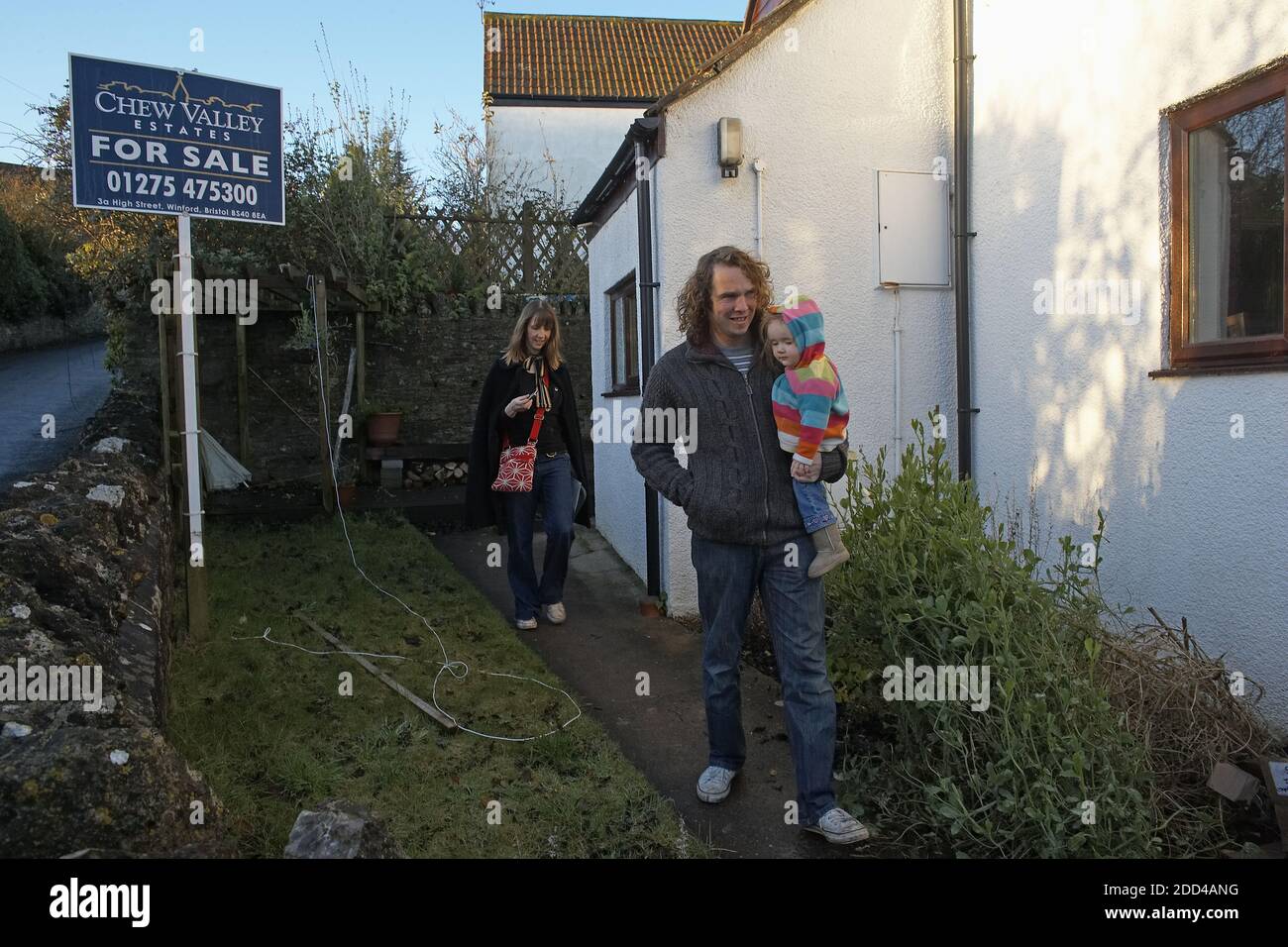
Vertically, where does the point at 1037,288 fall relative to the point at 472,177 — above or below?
below

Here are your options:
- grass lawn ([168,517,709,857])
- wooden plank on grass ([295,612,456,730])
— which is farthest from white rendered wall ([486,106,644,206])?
wooden plank on grass ([295,612,456,730])

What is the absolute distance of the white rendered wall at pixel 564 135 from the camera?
1855 centimetres

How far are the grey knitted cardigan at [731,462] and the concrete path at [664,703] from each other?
3.49 feet

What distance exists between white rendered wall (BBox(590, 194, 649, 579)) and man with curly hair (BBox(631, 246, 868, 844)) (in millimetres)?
2906

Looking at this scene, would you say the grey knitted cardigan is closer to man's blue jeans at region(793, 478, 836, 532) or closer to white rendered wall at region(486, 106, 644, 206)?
man's blue jeans at region(793, 478, 836, 532)

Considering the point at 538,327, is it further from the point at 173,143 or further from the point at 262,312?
the point at 262,312

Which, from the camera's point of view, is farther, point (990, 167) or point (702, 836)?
point (990, 167)

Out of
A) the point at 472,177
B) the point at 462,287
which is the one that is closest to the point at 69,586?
the point at 462,287

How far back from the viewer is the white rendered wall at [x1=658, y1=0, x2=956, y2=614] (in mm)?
5984

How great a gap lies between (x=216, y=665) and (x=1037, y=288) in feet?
16.3

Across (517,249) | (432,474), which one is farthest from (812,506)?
(517,249)

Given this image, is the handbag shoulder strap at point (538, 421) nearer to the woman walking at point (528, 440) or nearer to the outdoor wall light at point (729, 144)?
the woman walking at point (528, 440)

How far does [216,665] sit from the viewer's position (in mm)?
4855
